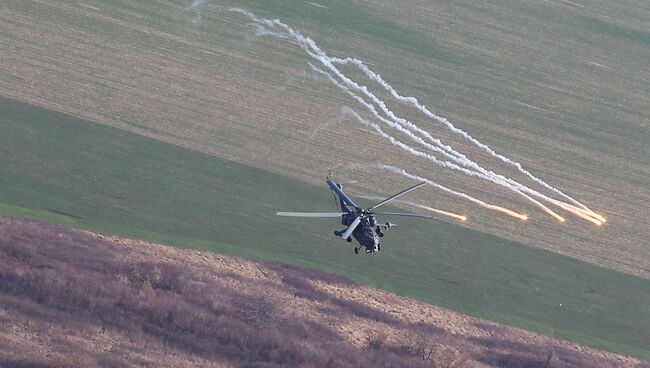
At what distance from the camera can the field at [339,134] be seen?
2702 inches

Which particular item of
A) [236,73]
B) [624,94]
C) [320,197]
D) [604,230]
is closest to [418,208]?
[320,197]

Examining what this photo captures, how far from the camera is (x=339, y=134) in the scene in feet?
275

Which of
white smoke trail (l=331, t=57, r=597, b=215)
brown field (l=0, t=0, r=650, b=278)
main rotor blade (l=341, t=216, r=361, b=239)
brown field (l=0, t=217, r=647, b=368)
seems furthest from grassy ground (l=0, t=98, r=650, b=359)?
main rotor blade (l=341, t=216, r=361, b=239)

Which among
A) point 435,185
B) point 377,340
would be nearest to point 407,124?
point 435,185

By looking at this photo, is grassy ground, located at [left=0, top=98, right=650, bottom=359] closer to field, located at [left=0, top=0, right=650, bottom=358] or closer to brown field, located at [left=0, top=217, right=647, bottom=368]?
field, located at [left=0, top=0, right=650, bottom=358]

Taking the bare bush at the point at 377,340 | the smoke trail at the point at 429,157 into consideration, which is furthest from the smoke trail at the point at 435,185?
the bare bush at the point at 377,340

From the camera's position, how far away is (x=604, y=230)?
264ft

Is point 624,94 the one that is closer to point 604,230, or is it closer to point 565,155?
point 565,155

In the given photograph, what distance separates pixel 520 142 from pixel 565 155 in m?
3.91

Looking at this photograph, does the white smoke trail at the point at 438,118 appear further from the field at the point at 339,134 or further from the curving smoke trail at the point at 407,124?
the field at the point at 339,134

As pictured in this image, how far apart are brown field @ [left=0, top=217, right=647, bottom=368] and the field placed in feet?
7.12

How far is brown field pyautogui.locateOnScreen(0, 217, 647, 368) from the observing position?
5569cm

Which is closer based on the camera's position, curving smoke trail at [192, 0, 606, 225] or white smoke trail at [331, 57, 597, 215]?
curving smoke trail at [192, 0, 606, 225]

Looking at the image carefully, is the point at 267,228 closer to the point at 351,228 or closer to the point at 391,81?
the point at 351,228
